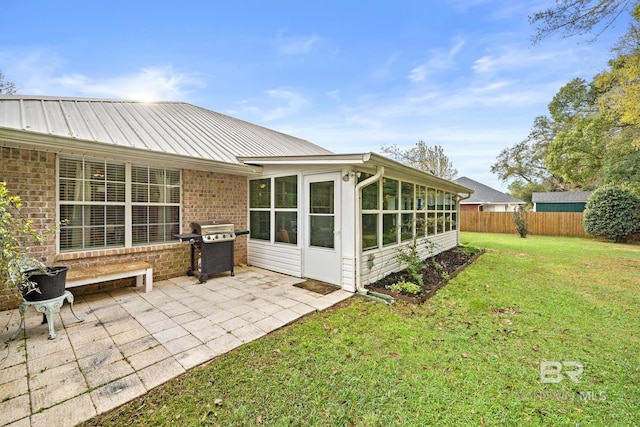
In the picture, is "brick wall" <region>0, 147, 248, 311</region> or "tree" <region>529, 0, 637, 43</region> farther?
"tree" <region>529, 0, 637, 43</region>

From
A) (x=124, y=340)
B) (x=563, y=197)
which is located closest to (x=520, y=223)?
(x=563, y=197)

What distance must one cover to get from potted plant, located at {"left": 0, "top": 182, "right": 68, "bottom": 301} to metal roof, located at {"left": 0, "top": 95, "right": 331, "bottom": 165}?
1.40m

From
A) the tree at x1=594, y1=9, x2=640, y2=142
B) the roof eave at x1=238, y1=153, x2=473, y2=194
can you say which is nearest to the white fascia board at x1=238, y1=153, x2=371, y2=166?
the roof eave at x1=238, y1=153, x2=473, y2=194

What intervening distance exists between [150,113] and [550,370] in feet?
29.9

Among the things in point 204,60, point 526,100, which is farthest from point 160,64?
point 526,100

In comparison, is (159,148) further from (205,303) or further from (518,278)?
(518,278)

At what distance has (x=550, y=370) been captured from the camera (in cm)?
266

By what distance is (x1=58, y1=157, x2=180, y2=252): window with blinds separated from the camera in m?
4.41

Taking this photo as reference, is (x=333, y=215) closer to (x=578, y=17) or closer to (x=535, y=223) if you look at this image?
(x=578, y=17)

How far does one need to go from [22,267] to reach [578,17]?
9.91 m
